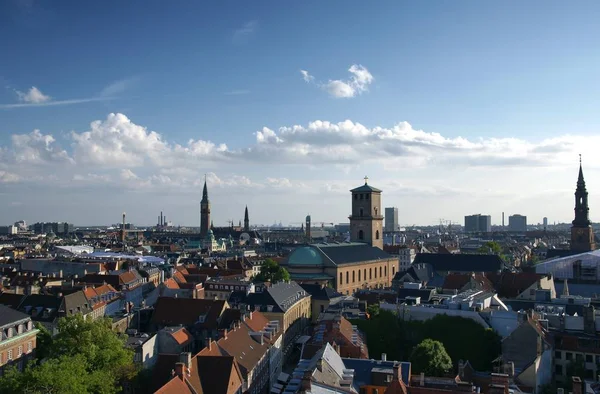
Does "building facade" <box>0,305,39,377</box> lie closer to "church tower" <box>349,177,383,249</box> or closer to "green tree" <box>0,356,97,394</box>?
"green tree" <box>0,356,97,394</box>

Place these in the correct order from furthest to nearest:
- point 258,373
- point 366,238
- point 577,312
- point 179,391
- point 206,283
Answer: point 366,238 < point 206,283 < point 577,312 < point 258,373 < point 179,391

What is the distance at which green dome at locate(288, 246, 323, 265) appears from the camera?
10900 cm

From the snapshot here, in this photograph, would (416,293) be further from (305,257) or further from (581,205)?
(581,205)

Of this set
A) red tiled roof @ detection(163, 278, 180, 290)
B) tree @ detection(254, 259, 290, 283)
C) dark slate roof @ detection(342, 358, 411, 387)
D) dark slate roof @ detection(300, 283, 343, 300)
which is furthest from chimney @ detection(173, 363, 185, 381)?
tree @ detection(254, 259, 290, 283)

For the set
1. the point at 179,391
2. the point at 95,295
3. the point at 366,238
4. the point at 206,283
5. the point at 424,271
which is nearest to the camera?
the point at 179,391

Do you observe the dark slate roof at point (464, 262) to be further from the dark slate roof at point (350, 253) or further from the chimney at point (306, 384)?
the chimney at point (306, 384)

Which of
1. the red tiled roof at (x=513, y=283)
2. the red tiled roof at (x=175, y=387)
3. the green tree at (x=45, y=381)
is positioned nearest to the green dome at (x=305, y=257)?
the red tiled roof at (x=513, y=283)

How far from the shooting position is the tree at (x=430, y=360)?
4772cm

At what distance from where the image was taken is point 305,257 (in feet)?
360

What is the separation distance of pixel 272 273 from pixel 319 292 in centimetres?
1670

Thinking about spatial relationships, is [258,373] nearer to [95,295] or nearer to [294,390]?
[294,390]

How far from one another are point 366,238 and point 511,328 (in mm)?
77716

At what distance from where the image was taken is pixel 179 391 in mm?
35969

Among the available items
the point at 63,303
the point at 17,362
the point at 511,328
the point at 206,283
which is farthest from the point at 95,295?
the point at 511,328
